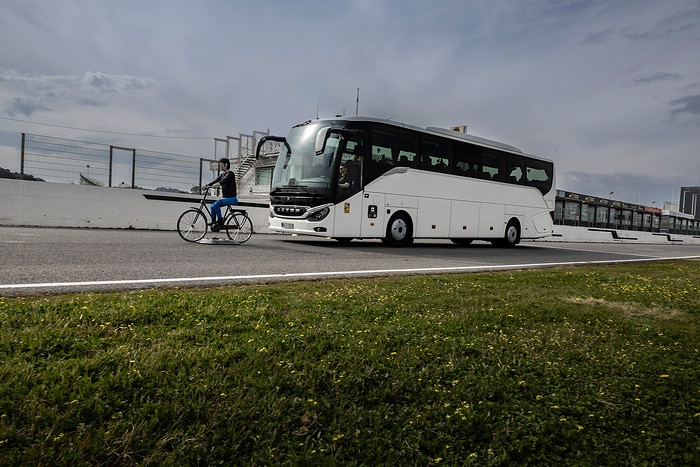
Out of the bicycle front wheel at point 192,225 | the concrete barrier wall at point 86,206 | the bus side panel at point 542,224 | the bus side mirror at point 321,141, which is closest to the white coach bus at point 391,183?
the bus side mirror at point 321,141

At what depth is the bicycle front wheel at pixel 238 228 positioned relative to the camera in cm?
1158

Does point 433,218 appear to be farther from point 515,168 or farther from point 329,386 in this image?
point 329,386

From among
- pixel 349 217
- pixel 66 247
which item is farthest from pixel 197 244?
pixel 349 217

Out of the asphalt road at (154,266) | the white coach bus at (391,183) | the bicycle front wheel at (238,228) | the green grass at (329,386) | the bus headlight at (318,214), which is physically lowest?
the green grass at (329,386)

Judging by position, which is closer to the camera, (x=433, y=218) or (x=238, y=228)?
(x=238, y=228)

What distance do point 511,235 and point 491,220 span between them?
1.67 metres

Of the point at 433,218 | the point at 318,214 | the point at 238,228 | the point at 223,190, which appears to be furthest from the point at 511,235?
the point at 223,190

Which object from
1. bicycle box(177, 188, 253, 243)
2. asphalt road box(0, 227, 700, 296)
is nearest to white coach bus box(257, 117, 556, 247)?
bicycle box(177, 188, 253, 243)

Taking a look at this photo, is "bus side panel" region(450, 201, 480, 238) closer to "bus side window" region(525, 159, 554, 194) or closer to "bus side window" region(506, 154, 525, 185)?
"bus side window" region(506, 154, 525, 185)

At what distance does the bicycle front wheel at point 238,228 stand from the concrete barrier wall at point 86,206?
5.79m

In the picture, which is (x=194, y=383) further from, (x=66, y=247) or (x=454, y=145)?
(x=454, y=145)

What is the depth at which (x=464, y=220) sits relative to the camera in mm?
16109

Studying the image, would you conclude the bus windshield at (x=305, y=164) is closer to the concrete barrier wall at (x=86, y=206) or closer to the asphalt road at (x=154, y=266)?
the asphalt road at (x=154, y=266)

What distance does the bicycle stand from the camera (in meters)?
11.2
